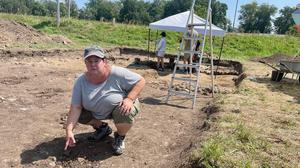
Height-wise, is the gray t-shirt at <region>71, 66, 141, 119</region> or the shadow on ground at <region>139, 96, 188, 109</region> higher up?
the gray t-shirt at <region>71, 66, 141, 119</region>

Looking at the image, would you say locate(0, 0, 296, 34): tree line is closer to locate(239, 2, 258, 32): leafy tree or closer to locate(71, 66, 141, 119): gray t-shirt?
locate(239, 2, 258, 32): leafy tree

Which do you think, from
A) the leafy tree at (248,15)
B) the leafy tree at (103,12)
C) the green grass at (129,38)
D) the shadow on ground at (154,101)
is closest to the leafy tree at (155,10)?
the leafy tree at (103,12)

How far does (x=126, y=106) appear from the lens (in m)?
4.46

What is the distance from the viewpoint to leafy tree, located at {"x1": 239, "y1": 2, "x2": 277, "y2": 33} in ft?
273

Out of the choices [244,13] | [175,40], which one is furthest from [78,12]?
[175,40]

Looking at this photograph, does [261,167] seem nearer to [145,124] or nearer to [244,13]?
[145,124]

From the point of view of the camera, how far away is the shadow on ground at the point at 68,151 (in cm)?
459

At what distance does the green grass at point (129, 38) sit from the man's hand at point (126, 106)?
61.1ft

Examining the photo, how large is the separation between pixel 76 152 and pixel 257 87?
22.0ft

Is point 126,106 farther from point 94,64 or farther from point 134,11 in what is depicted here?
point 134,11

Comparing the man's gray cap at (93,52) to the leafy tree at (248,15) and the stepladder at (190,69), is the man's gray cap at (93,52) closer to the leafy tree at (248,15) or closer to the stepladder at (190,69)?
the stepladder at (190,69)

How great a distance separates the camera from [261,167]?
12.8 feet

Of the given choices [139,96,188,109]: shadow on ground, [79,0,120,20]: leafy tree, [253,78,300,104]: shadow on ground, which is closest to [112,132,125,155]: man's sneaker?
[139,96,188,109]: shadow on ground

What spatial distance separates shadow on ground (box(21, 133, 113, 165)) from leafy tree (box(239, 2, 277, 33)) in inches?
3149
